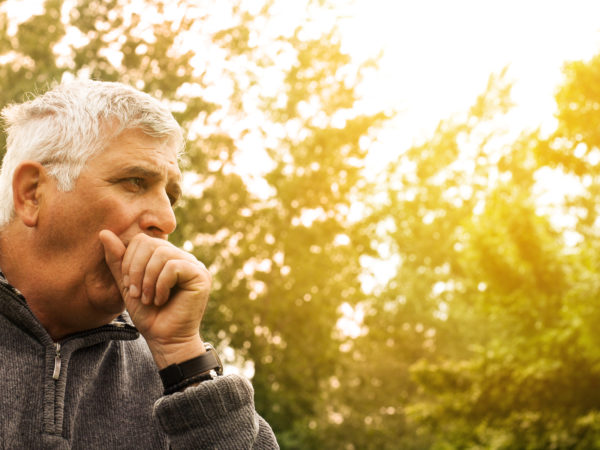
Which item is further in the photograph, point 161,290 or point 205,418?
point 161,290

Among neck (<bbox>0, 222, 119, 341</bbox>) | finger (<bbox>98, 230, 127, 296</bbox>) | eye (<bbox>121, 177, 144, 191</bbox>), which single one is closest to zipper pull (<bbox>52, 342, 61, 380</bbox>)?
neck (<bbox>0, 222, 119, 341</bbox>)

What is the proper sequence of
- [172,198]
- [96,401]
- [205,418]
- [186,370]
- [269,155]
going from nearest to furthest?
[205,418] → [186,370] → [96,401] → [172,198] → [269,155]

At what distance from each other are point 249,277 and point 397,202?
315 inches

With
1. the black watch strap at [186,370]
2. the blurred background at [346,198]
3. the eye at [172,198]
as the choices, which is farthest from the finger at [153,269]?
the blurred background at [346,198]

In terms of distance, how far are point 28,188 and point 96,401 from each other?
0.68 meters

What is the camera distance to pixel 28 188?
6.47 ft

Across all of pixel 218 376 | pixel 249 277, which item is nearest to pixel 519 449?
pixel 249 277

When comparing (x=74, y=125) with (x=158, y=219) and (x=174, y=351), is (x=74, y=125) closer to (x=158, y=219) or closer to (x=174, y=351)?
(x=158, y=219)

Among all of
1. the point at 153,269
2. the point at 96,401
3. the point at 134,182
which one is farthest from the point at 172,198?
the point at 96,401

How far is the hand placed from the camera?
1.83 metres

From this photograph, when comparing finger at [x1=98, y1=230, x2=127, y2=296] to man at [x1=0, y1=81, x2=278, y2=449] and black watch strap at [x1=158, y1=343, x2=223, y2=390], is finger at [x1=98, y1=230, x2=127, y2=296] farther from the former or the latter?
black watch strap at [x1=158, y1=343, x2=223, y2=390]

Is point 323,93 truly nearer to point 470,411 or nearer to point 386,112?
point 386,112

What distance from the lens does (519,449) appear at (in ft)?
48.3

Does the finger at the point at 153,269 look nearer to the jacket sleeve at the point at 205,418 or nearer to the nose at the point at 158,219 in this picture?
the nose at the point at 158,219
